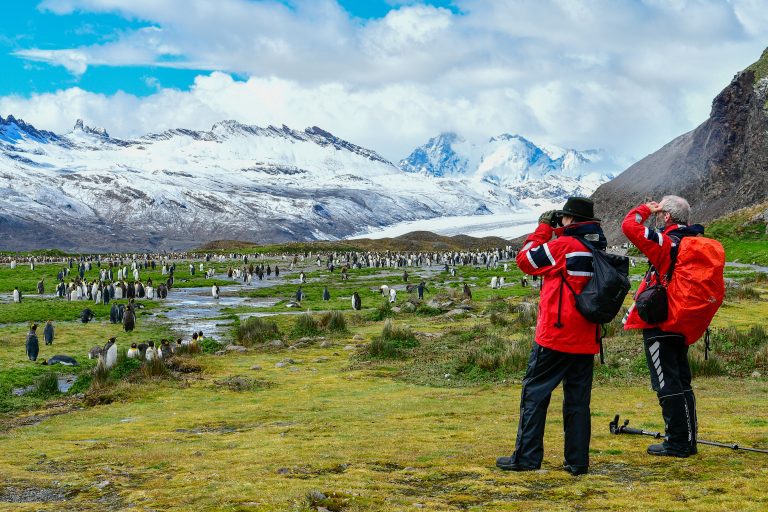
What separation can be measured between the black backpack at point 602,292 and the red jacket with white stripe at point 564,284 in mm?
77

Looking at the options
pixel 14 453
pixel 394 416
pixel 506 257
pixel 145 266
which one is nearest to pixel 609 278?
pixel 394 416

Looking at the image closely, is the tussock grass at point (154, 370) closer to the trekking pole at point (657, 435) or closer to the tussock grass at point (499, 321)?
the tussock grass at point (499, 321)

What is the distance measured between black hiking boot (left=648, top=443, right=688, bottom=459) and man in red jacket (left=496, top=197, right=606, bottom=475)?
103 centimetres

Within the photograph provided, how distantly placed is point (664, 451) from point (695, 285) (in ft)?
5.64

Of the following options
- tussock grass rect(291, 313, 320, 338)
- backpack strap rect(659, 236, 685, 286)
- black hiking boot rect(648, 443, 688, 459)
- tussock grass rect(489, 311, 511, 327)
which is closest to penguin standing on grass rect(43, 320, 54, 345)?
tussock grass rect(291, 313, 320, 338)

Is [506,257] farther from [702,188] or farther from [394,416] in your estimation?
[394,416]

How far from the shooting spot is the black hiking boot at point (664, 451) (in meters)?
7.19

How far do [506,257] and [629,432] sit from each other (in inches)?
4028

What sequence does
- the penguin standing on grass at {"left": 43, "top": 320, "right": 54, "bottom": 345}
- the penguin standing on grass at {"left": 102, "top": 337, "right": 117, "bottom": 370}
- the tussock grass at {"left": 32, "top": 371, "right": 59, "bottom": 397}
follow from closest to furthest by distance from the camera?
1. the tussock grass at {"left": 32, "top": 371, "right": 59, "bottom": 397}
2. the penguin standing on grass at {"left": 102, "top": 337, "right": 117, "bottom": 370}
3. the penguin standing on grass at {"left": 43, "top": 320, "right": 54, "bottom": 345}

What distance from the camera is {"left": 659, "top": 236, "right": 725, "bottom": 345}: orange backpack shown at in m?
6.96

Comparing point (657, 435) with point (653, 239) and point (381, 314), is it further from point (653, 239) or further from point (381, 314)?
point (381, 314)

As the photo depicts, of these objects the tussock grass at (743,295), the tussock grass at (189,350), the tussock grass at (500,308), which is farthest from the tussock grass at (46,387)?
the tussock grass at (743,295)

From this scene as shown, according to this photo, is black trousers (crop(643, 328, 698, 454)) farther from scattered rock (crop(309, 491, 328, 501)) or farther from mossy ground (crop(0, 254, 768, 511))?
scattered rock (crop(309, 491, 328, 501))

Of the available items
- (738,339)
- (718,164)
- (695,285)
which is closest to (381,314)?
(738,339)
